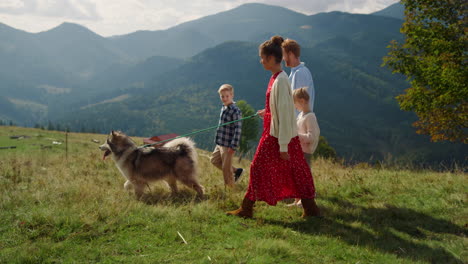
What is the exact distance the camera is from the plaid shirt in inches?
281

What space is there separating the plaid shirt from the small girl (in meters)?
1.63

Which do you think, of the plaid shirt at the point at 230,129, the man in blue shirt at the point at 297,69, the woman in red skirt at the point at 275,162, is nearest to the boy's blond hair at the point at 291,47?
the man in blue shirt at the point at 297,69

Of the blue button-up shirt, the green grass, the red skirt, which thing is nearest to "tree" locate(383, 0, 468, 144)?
the green grass

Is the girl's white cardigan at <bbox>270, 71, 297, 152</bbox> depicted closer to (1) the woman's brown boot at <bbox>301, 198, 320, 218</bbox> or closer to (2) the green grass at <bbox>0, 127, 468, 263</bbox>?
(1) the woman's brown boot at <bbox>301, 198, 320, 218</bbox>

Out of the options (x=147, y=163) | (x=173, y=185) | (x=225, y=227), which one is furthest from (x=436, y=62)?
(x=225, y=227)

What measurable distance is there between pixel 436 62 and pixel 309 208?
14.0 meters

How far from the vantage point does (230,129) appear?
7.25m

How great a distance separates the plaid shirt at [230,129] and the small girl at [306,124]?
163cm

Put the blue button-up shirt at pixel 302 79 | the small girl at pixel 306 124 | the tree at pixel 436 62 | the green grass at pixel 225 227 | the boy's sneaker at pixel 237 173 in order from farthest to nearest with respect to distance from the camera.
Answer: the tree at pixel 436 62
the boy's sneaker at pixel 237 173
the blue button-up shirt at pixel 302 79
the small girl at pixel 306 124
the green grass at pixel 225 227

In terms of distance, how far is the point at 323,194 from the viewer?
727 centimetres

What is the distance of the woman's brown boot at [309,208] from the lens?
5538mm

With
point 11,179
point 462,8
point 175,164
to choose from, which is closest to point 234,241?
point 175,164

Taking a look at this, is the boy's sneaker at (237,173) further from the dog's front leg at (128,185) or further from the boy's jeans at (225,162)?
the dog's front leg at (128,185)

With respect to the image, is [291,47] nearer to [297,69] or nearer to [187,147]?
[297,69]
